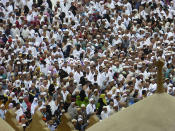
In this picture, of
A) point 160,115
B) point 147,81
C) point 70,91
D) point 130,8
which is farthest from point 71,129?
point 130,8

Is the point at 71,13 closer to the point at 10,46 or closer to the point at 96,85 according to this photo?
the point at 10,46

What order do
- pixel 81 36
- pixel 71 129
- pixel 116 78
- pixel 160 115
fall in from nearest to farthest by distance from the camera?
pixel 160 115 → pixel 71 129 → pixel 116 78 → pixel 81 36

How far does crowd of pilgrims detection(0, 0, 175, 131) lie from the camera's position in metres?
13.9

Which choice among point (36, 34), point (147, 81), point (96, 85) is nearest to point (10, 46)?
point (36, 34)

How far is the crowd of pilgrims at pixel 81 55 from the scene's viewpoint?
13865 millimetres

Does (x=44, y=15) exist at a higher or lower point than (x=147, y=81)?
higher

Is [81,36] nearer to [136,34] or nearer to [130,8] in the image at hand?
[136,34]

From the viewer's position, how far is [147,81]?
49.9 feet

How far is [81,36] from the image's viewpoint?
18688 mm

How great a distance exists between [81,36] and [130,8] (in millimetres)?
3601

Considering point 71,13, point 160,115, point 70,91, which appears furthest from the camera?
→ point 71,13

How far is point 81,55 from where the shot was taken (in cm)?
1738

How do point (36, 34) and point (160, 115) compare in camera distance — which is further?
point (36, 34)

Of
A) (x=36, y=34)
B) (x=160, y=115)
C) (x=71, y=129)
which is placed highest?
(x=160, y=115)
